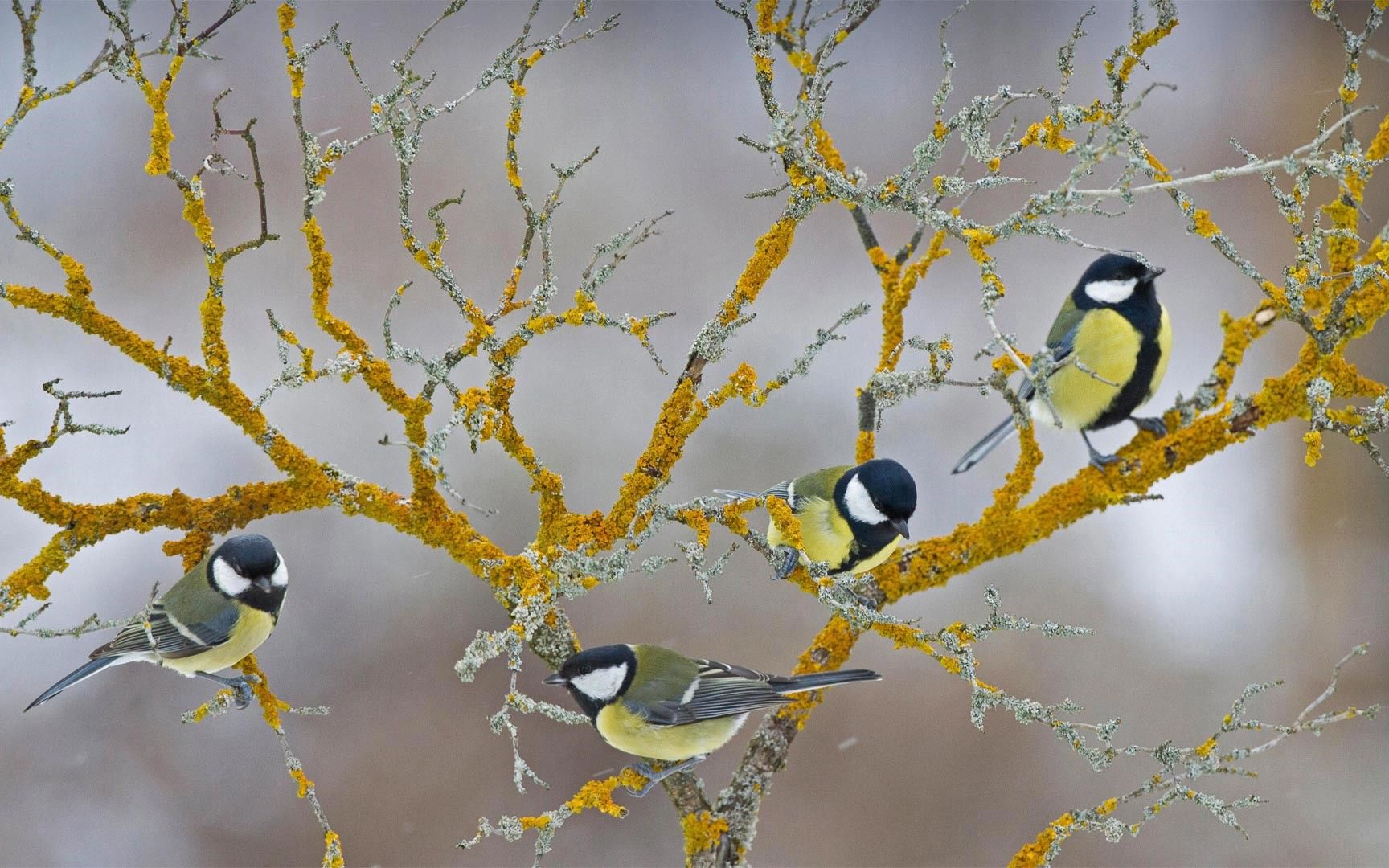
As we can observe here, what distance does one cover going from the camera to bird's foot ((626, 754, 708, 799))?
6.96ft

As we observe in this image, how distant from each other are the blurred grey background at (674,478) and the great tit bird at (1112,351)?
167 centimetres

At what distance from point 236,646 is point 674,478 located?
7.31ft

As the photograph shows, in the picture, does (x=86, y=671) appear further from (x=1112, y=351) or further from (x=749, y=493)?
(x=1112, y=351)

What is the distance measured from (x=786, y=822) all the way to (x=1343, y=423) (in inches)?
115

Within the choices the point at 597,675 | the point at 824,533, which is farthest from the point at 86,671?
the point at 824,533

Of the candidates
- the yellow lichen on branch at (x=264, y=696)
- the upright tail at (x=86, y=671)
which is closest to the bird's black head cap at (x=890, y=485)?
the yellow lichen on branch at (x=264, y=696)

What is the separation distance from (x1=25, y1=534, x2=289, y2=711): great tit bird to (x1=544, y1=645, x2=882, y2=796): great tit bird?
0.72 metres

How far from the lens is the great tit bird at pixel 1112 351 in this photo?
2.24 m

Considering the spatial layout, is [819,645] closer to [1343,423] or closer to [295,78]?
[1343,423]

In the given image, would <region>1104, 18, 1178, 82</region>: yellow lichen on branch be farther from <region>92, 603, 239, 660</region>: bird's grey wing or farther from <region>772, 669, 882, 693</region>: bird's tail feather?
<region>92, 603, 239, 660</region>: bird's grey wing

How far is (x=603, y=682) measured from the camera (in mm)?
2314

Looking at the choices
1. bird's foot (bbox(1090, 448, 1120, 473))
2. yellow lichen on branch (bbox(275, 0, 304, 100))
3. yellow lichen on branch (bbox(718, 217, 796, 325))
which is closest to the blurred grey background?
bird's foot (bbox(1090, 448, 1120, 473))

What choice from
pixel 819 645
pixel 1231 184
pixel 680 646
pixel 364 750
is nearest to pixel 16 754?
pixel 364 750

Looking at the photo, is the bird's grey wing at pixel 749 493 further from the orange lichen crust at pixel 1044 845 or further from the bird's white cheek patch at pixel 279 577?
the bird's white cheek patch at pixel 279 577
